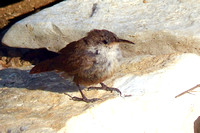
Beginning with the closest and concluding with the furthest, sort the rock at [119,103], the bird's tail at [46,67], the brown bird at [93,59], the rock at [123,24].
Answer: the rock at [119,103], the brown bird at [93,59], the bird's tail at [46,67], the rock at [123,24]

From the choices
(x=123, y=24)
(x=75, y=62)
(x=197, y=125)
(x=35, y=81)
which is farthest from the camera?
(x=123, y=24)

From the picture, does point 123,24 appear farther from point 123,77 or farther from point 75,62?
point 75,62

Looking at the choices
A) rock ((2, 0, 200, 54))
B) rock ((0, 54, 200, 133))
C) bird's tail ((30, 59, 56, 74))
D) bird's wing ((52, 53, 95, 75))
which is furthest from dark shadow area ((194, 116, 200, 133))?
bird's tail ((30, 59, 56, 74))

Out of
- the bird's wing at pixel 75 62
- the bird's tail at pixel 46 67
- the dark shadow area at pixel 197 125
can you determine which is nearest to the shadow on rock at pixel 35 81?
the bird's tail at pixel 46 67

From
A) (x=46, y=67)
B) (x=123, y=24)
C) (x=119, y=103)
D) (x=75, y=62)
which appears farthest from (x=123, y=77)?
(x=123, y=24)

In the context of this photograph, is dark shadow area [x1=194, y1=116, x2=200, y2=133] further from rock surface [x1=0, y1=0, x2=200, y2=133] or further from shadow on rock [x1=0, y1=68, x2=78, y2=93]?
shadow on rock [x1=0, y1=68, x2=78, y2=93]

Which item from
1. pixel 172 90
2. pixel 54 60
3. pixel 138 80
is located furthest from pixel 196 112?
pixel 54 60

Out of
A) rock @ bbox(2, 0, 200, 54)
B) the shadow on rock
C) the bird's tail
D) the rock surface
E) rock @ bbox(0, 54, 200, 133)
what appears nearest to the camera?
rock @ bbox(0, 54, 200, 133)

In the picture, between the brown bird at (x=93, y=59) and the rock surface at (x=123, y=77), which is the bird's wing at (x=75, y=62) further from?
the rock surface at (x=123, y=77)
